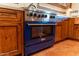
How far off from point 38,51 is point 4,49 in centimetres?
68

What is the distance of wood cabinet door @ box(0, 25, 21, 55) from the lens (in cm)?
110

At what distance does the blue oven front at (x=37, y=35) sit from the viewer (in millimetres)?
1373

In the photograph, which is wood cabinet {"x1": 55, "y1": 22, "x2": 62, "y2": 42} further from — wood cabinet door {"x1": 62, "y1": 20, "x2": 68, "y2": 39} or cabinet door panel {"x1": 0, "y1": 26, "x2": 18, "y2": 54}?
cabinet door panel {"x1": 0, "y1": 26, "x2": 18, "y2": 54}

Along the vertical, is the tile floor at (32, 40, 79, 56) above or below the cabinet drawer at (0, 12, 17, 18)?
below

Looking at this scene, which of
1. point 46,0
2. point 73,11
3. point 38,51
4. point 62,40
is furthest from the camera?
point 73,11

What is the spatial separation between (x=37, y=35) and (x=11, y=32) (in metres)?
0.51

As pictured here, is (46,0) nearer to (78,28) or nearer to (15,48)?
(15,48)

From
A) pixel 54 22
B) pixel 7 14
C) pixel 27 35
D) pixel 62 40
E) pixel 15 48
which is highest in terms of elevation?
pixel 7 14

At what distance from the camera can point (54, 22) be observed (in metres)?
1.99

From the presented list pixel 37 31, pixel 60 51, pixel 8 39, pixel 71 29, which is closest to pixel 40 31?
pixel 37 31

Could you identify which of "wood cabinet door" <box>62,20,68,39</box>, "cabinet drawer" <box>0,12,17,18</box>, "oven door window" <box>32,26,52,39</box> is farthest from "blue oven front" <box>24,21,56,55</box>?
"wood cabinet door" <box>62,20,68,39</box>

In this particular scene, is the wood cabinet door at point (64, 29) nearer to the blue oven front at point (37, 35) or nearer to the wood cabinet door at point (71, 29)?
the wood cabinet door at point (71, 29)

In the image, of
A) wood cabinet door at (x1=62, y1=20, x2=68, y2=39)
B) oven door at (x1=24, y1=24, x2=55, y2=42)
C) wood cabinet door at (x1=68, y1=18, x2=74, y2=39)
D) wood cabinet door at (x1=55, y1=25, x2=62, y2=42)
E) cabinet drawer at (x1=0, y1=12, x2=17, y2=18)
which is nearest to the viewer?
cabinet drawer at (x1=0, y1=12, x2=17, y2=18)

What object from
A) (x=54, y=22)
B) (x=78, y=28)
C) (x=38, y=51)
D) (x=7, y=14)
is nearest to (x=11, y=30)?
(x=7, y=14)
